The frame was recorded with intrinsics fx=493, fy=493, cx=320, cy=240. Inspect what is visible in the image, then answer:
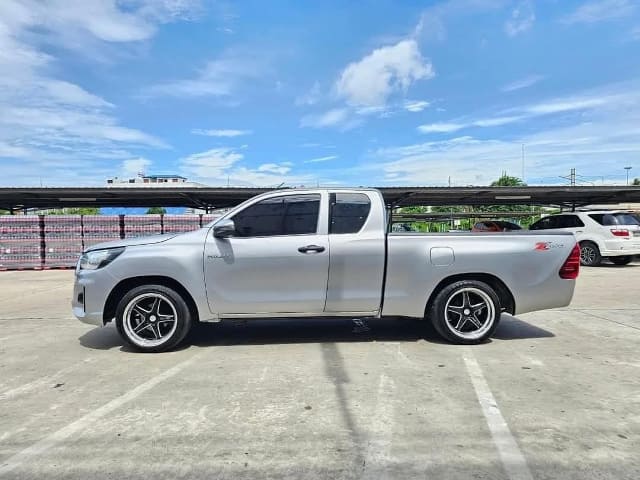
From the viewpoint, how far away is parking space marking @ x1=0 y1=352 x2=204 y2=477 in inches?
124

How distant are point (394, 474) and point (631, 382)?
2.89 m

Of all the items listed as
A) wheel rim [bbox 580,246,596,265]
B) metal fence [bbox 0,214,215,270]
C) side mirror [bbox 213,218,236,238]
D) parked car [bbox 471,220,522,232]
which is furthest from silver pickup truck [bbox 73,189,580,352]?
parked car [bbox 471,220,522,232]

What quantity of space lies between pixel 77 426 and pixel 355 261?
319cm

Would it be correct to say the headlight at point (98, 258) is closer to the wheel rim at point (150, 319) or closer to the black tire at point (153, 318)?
the black tire at point (153, 318)

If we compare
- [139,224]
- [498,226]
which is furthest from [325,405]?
[498,226]

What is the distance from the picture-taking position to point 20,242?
18156mm

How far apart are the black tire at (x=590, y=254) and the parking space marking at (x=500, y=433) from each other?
13.2 meters

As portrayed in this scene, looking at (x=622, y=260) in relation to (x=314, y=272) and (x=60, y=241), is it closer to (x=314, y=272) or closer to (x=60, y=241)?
(x=314, y=272)

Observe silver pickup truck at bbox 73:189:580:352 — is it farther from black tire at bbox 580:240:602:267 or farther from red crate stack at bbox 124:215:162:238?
red crate stack at bbox 124:215:162:238

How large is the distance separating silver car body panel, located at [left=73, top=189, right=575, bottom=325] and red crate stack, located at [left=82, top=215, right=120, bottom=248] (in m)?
14.1

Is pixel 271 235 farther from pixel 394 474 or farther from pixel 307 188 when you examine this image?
pixel 394 474

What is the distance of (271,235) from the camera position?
574cm

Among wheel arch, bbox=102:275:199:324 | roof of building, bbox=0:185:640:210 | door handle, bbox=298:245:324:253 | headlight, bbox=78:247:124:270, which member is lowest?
wheel arch, bbox=102:275:199:324

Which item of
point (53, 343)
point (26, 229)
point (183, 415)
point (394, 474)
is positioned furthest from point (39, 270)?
point (394, 474)
